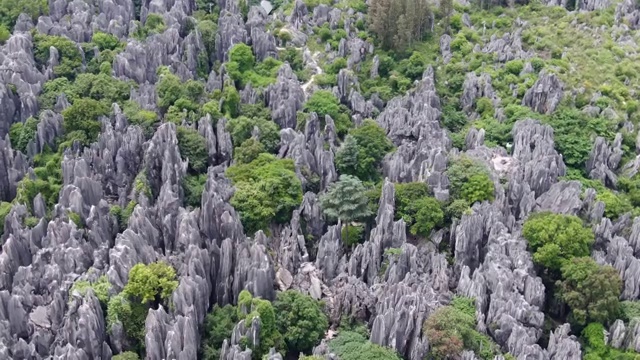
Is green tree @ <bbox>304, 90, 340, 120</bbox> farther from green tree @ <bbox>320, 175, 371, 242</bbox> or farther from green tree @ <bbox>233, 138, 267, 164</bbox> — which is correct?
green tree @ <bbox>320, 175, 371, 242</bbox>

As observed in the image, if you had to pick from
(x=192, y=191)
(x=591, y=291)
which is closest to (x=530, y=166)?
(x=591, y=291)

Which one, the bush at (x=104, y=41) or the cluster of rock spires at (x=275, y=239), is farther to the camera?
the bush at (x=104, y=41)

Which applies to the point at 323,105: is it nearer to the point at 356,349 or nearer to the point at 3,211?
Result: the point at 356,349

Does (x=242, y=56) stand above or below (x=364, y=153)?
above

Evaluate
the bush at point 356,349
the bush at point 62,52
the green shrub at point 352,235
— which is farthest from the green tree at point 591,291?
the bush at point 62,52

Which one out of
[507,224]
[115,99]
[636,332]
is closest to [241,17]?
[115,99]

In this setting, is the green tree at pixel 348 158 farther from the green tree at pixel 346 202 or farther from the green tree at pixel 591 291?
the green tree at pixel 591 291
